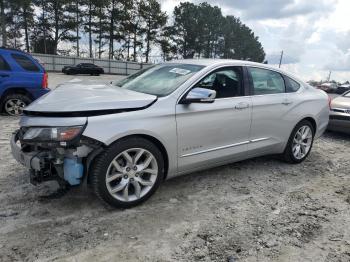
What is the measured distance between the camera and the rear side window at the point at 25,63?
847 centimetres

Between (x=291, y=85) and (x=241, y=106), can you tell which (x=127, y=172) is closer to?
(x=241, y=106)

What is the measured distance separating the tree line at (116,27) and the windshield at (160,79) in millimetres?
40312

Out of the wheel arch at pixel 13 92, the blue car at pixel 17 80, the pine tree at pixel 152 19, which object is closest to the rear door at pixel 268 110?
the blue car at pixel 17 80

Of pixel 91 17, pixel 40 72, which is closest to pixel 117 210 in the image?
pixel 40 72

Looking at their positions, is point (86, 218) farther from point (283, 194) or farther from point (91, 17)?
point (91, 17)

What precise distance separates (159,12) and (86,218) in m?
53.3

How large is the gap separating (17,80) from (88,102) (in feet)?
18.4

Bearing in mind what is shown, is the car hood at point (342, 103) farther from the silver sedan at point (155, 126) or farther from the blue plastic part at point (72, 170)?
the blue plastic part at point (72, 170)

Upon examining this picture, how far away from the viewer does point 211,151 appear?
4457 millimetres

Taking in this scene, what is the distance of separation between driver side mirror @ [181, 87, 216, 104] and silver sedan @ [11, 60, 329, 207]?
0.01m

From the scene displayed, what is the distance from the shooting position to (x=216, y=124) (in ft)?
14.5

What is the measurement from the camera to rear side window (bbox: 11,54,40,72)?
27.8ft

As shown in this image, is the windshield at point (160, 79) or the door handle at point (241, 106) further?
the door handle at point (241, 106)

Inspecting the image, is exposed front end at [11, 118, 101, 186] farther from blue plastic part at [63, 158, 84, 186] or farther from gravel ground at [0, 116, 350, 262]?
gravel ground at [0, 116, 350, 262]
